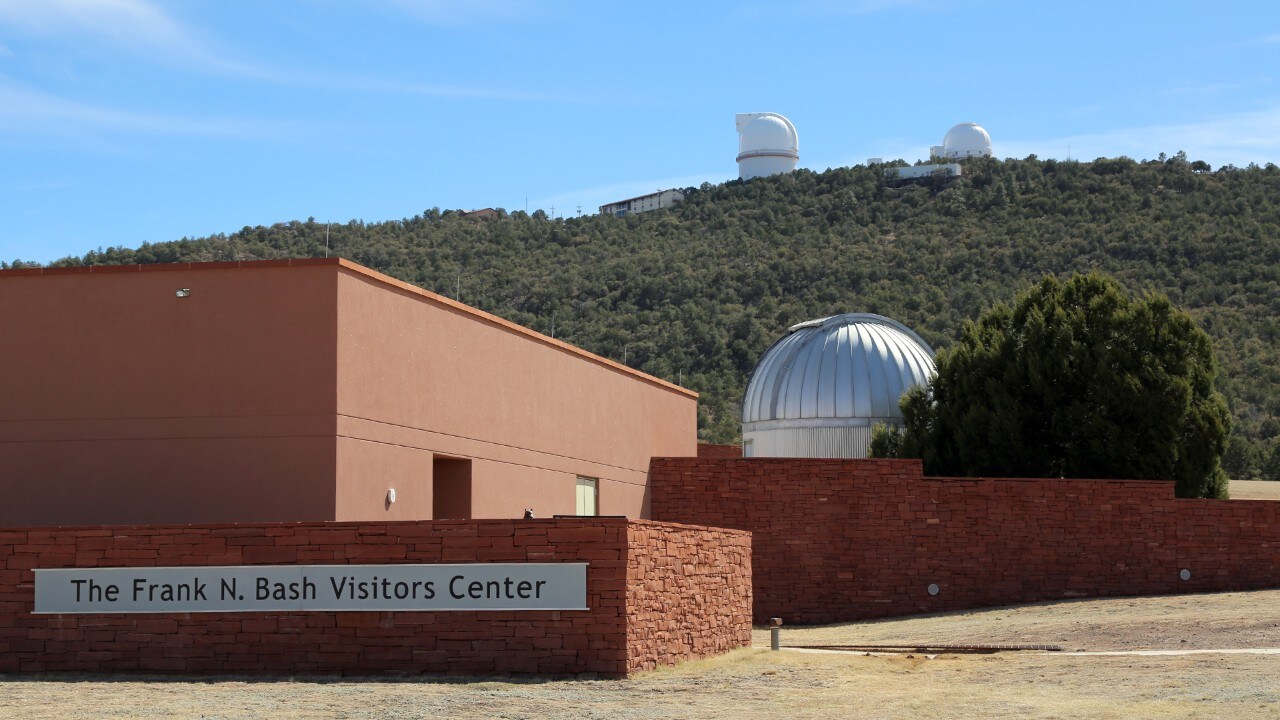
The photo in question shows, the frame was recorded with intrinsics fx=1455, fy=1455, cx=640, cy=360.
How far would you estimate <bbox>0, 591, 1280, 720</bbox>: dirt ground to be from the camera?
40.7 feet

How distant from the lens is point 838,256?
67875mm

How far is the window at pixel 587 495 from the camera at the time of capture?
924 inches

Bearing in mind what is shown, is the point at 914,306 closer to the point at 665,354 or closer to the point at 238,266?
the point at 665,354

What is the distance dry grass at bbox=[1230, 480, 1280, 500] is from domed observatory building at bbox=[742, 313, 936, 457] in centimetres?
1057

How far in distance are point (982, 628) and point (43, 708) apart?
47.3ft

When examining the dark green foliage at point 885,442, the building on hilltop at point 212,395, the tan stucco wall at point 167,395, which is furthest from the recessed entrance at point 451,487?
the dark green foliage at point 885,442

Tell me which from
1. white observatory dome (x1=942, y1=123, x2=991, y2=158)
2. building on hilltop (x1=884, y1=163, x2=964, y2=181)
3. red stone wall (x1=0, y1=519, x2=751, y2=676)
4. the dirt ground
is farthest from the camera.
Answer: white observatory dome (x1=942, y1=123, x2=991, y2=158)

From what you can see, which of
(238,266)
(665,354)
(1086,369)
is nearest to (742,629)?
(238,266)

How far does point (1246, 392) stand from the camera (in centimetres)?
5369

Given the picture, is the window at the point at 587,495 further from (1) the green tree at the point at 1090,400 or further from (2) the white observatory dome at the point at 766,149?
(2) the white observatory dome at the point at 766,149

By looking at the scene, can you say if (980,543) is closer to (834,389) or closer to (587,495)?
(587,495)

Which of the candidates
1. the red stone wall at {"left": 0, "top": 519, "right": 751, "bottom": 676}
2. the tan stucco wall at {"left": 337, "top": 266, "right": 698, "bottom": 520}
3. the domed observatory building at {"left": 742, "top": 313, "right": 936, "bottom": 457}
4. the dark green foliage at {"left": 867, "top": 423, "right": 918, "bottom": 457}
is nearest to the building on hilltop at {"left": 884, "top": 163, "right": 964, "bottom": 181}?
the domed observatory building at {"left": 742, "top": 313, "right": 936, "bottom": 457}

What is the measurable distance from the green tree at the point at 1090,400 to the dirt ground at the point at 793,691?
12249mm

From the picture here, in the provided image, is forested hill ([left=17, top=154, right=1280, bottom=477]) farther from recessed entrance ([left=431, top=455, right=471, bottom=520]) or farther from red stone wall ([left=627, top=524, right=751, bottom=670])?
red stone wall ([left=627, top=524, right=751, bottom=670])
